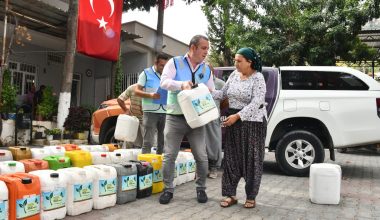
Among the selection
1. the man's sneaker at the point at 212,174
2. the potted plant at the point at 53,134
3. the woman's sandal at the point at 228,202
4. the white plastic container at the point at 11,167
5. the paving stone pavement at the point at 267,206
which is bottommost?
the paving stone pavement at the point at 267,206

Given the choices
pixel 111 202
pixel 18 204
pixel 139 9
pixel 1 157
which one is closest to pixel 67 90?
pixel 139 9

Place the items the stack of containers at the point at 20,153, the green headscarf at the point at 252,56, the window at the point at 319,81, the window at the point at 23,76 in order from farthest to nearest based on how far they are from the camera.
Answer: the window at the point at 23,76 < the window at the point at 319,81 < the stack of containers at the point at 20,153 < the green headscarf at the point at 252,56

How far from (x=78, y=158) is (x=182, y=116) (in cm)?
146

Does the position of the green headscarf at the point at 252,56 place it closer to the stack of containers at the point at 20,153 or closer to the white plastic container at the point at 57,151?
the white plastic container at the point at 57,151

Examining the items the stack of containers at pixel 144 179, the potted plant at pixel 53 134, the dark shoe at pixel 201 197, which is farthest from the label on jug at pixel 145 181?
the potted plant at pixel 53 134

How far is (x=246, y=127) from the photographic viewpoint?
4.38 m

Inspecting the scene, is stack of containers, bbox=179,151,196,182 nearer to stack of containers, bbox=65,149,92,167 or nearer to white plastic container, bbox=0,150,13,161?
stack of containers, bbox=65,149,92,167

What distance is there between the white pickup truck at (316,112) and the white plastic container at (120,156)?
100 inches

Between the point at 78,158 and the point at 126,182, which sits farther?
the point at 78,158

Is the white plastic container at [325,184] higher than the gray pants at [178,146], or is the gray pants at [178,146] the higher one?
the gray pants at [178,146]

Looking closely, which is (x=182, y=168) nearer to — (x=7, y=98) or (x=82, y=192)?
(x=82, y=192)

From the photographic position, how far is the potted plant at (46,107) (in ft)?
41.8

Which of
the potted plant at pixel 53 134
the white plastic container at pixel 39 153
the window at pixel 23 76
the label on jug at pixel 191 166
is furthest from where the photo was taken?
the window at pixel 23 76

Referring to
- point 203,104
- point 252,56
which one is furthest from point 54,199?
point 252,56
